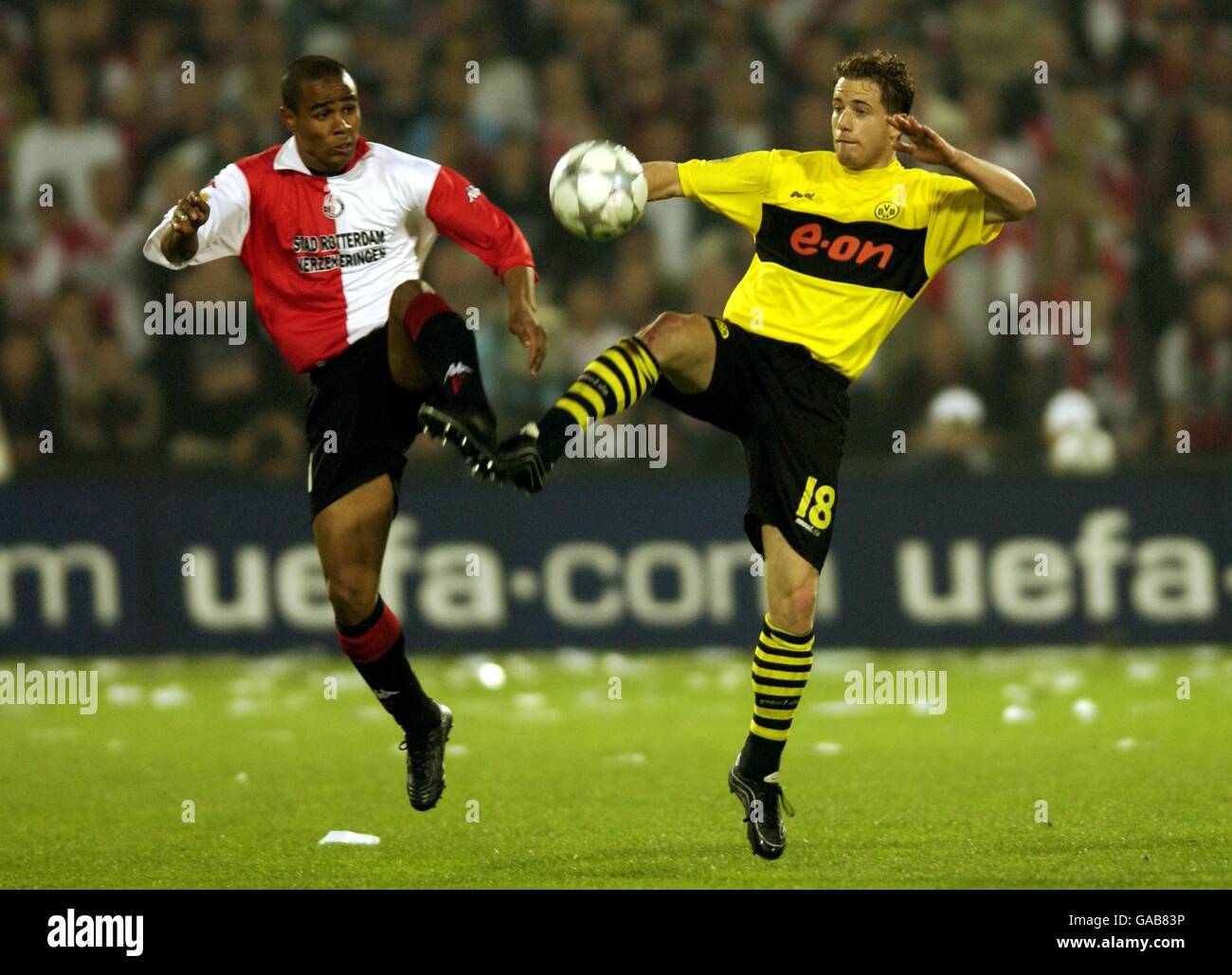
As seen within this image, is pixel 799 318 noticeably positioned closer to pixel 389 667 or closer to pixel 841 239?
pixel 841 239

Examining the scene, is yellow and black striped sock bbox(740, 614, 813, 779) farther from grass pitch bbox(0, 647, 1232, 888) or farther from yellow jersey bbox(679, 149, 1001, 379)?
yellow jersey bbox(679, 149, 1001, 379)

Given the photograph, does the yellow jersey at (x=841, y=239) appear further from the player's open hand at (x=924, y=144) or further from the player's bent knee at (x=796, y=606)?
the player's bent knee at (x=796, y=606)

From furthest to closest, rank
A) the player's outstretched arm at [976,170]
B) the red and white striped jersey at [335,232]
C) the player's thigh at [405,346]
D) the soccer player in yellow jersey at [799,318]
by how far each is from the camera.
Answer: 1. the red and white striped jersey at [335,232]
2. the player's thigh at [405,346]
3. the soccer player in yellow jersey at [799,318]
4. the player's outstretched arm at [976,170]

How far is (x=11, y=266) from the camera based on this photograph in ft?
43.1

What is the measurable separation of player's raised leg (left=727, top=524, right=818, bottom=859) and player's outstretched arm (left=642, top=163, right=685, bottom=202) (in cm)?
117

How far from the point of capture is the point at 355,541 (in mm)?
7035

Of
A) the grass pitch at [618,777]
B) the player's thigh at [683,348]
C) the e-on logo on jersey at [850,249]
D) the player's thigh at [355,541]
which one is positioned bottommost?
the grass pitch at [618,777]

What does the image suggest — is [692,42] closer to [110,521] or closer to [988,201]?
[110,521]

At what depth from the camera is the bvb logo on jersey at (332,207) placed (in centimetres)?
700

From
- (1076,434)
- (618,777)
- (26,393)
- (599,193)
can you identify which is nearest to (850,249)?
(599,193)

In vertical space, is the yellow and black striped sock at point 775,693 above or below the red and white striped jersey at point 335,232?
below

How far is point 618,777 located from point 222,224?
9.44ft

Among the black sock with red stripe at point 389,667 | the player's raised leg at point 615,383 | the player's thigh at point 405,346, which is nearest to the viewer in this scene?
the player's raised leg at point 615,383

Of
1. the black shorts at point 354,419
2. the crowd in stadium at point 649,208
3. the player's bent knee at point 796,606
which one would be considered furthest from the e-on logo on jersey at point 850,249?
the crowd in stadium at point 649,208
